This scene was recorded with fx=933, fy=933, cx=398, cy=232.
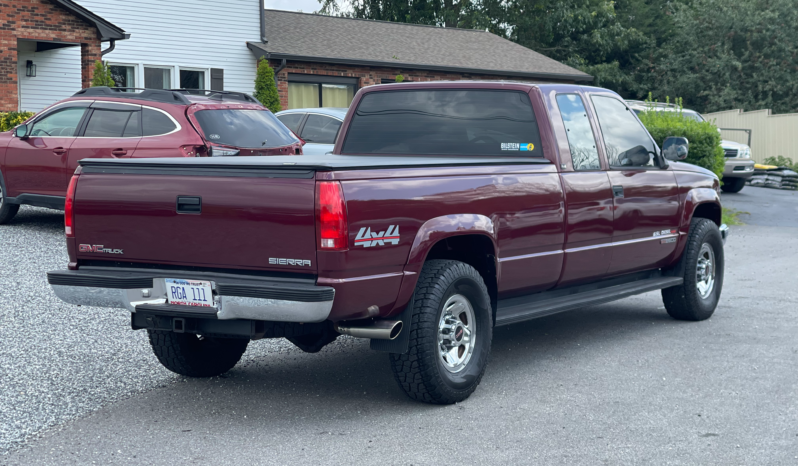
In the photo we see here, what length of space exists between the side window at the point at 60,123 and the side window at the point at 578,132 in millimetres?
7305

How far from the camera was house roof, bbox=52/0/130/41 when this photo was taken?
2011 centimetres

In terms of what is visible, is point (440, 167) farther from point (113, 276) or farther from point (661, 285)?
point (661, 285)

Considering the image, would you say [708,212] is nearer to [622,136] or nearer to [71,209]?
[622,136]

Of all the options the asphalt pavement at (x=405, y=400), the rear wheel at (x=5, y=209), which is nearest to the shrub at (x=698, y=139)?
the asphalt pavement at (x=405, y=400)

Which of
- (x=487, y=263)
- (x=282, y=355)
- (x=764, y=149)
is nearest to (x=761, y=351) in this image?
(x=487, y=263)

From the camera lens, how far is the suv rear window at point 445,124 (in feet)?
22.3

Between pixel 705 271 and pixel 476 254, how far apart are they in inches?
133

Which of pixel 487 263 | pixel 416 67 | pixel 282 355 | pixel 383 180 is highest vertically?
pixel 416 67

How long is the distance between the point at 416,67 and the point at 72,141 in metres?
16.7

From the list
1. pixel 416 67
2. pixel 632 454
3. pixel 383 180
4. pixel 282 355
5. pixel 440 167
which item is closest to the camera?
pixel 632 454

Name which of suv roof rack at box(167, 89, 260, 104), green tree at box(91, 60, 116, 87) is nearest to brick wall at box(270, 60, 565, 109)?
green tree at box(91, 60, 116, 87)

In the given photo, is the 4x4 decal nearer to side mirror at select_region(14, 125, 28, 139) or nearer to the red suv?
the red suv

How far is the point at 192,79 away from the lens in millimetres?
24609

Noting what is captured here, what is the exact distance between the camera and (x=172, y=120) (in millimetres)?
11195
